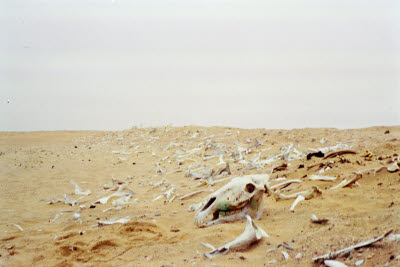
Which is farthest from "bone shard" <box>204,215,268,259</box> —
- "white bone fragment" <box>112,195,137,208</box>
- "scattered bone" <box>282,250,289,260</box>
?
"white bone fragment" <box>112,195,137,208</box>

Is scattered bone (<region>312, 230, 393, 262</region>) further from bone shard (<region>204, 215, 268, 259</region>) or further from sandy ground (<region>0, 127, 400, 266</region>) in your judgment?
bone shard (<region>204, 215, 268, 259</region>)

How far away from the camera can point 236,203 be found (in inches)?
159

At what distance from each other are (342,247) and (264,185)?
5.62 feet

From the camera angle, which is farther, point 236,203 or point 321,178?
→ point 321,178

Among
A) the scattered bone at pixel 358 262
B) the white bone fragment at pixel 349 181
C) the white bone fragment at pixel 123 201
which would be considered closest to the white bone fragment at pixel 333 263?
the scattered bone at pixel 358 262

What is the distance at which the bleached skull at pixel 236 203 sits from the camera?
13.2 ft

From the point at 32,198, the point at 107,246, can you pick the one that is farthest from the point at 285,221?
the point at 32,198

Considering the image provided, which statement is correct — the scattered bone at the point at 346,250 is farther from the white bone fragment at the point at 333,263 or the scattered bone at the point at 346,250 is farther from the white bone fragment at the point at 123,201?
the white bone fragment at the point at 123,201

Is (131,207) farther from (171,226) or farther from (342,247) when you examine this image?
(342,247)

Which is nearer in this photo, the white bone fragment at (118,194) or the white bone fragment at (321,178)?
the white bone fragment at (321,178)

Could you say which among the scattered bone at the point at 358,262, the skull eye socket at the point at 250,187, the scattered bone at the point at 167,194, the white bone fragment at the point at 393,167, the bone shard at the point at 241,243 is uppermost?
the white bone fragment at the point at 393,167

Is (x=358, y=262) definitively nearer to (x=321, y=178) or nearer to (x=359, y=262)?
(x=359, y=262)

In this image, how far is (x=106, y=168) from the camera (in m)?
11.0

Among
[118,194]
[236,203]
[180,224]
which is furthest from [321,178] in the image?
[118,194]
